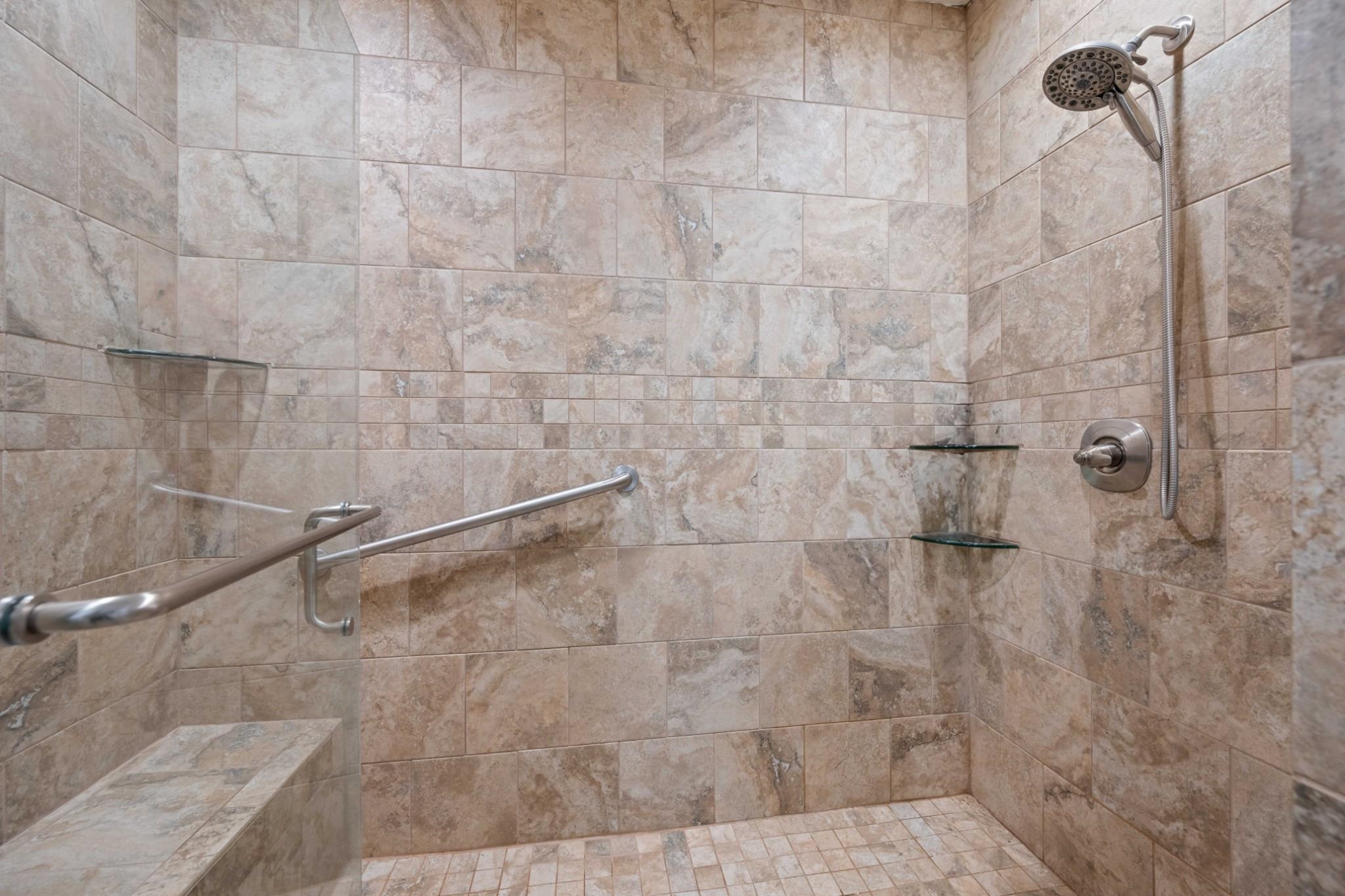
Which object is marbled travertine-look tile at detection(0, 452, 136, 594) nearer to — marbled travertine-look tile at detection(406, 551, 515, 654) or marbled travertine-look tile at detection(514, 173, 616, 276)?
marbled travertine-look tile at detection(406, 551, 515, 654)

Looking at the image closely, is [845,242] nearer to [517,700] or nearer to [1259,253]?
[1259,253]

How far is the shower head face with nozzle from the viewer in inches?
33.8

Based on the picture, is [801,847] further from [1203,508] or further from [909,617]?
[1203,508]

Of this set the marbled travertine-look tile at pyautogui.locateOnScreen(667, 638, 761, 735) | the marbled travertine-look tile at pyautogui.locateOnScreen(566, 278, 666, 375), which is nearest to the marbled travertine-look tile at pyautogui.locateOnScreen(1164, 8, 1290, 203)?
the marbled travertine-look tile at pyautogui.locateOnScreen(566, 278, 666, 375)

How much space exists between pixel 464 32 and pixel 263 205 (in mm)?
791

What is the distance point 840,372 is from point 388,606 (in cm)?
118

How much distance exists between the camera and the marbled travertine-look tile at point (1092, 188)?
3.33 ft

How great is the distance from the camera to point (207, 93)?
2.08 feet

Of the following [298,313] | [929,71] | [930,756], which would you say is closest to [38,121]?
[298,313]

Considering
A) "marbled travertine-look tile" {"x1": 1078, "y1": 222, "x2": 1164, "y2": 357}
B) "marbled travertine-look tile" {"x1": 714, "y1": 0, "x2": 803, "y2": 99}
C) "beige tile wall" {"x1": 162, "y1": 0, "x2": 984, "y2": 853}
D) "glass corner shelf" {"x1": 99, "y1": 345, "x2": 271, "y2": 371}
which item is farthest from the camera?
"marbled travertine-look tile" {"x1": 714, "y1": 0, "x2": 803, "y2": 99}

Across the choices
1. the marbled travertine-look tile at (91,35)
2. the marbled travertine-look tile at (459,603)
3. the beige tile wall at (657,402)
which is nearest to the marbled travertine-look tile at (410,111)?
the beige tile wall at (657,402)

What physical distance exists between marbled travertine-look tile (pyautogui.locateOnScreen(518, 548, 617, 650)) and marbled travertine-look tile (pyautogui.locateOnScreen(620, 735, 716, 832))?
0.28 meters

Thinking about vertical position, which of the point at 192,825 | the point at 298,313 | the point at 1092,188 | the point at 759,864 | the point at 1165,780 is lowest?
the point at 759,864

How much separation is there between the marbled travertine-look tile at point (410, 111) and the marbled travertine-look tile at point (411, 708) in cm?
111
